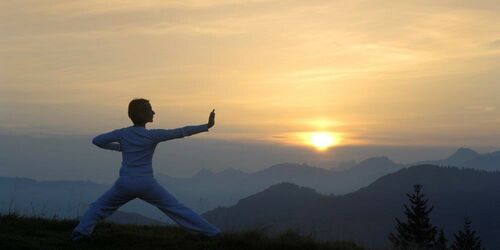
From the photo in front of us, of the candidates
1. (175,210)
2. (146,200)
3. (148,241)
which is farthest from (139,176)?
(148,241)

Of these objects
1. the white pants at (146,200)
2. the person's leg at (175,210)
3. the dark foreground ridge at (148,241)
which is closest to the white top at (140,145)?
the white pants at (146,200)

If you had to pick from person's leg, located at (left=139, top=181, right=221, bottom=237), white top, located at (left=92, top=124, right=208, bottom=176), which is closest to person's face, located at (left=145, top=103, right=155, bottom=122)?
white top, located at (left=92, top=124, right=208, bottom=176)

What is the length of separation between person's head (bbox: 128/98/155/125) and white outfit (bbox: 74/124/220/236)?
18 cm

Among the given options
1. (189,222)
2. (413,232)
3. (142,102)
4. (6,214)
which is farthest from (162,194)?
(413,232)

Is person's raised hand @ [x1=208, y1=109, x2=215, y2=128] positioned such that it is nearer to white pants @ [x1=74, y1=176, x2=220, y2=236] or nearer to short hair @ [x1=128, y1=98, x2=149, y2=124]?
short hair @ [x1=128, y1=98, x2=149, y2=124]

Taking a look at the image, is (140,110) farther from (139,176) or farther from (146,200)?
(146,200)

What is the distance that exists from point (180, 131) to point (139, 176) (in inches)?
43.6

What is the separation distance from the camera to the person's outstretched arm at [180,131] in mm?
10234

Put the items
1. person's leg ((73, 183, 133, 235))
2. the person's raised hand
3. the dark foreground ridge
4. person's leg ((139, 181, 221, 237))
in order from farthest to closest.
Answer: person's leg ((73, 183, 133, 235)) → person's leg ((139, 181, 221, 237)) → the dark foreground ridge → the person's raised hand

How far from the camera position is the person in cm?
1051

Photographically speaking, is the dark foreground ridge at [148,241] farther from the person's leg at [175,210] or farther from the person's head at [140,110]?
the person's head at [140,110]

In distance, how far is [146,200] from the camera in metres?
10.7

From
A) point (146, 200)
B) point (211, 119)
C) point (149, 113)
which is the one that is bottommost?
point (146, 200)

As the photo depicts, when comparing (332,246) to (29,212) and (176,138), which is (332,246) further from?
(29,212)
